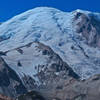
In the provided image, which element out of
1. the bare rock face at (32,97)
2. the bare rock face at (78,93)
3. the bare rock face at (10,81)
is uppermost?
the bare rock face at (32,97)

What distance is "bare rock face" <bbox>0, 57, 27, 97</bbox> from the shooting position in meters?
121

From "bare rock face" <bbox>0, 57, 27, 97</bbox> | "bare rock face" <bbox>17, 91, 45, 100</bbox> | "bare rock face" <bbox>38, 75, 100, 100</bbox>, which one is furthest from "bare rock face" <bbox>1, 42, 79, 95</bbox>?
"bare rock face" <bbox>17, 91, 45, 100</bbox>

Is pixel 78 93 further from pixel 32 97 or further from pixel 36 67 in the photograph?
pixel 36 67

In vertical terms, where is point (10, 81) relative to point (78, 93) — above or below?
below

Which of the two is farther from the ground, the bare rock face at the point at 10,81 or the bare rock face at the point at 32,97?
the bare rock face at the point at 32,97

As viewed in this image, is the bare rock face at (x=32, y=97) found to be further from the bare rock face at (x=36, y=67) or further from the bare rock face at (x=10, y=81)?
the bare rock face at (x=36, y=67)

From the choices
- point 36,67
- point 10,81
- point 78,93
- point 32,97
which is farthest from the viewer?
point 36,67

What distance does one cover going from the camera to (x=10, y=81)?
125375mm

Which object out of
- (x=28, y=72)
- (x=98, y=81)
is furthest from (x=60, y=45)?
(x=98, y=81)

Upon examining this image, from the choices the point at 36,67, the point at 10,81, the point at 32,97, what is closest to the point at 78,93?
the point at 32,97

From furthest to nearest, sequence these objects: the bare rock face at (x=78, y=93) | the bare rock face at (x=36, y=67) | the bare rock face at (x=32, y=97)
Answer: the bare rock face at (x=36, y=67) < the bare rock face at (x=78, y=93) < the bare rock face at (x=32, y=97)

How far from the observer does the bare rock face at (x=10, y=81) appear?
397 feet

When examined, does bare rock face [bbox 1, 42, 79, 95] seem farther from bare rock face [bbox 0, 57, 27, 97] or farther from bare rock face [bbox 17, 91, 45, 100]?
bare rock face [bbox 17, 91, 45, 100]

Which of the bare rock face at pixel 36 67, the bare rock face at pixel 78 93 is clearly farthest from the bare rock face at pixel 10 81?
the bare rock face at pixel 78 93
